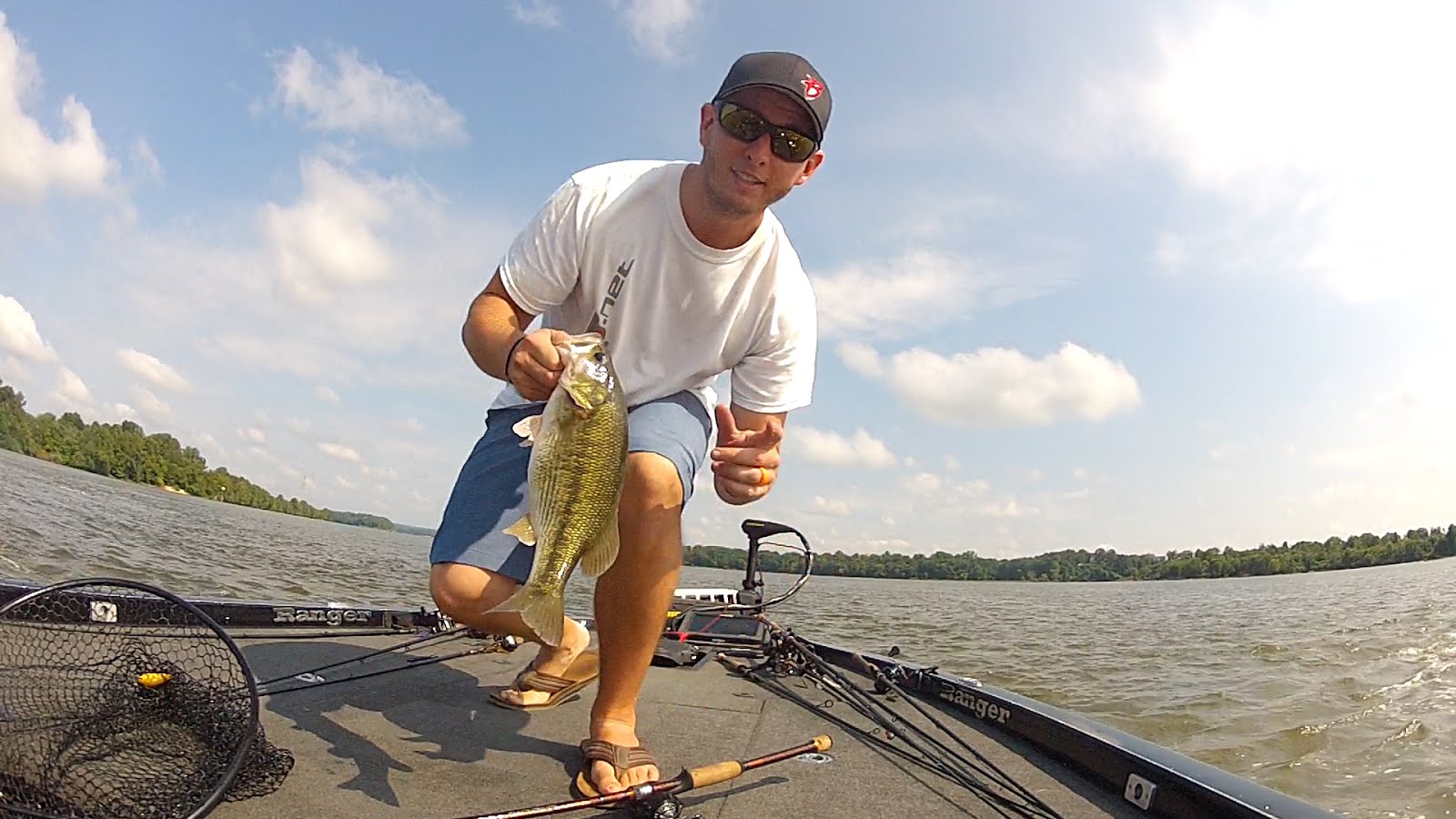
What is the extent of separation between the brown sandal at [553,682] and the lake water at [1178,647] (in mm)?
3023

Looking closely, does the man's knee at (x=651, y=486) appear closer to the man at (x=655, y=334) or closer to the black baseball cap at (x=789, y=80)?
the man at (x=655, y=334)

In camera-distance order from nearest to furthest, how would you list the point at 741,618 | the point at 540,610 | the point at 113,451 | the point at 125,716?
the point at 540,610 < the point at 125,716 < the point at 741,618 < the point at 113,451

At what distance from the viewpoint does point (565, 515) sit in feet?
7.84

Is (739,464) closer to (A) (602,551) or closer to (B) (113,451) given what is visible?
(A) (602,551)

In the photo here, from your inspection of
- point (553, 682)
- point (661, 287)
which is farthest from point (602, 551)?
point (553, 682)

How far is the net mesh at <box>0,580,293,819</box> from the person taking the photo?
204 cm

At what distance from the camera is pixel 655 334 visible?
312cm

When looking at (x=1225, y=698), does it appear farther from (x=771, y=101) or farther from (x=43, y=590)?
(x=43, y=590)

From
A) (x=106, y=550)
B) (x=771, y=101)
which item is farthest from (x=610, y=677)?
(x=106, y=550)

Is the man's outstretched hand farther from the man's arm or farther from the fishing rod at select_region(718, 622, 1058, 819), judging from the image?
the fishing rod at select_region(718, 622, 1058, 819)

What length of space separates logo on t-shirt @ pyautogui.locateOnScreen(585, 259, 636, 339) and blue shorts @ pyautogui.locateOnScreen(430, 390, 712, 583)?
336mm

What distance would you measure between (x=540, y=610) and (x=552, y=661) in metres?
1.23

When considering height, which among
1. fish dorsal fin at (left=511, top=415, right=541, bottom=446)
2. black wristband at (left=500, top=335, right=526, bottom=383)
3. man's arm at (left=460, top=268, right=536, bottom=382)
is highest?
man's arm at (left=460, top=268, right=536, bottom=382)

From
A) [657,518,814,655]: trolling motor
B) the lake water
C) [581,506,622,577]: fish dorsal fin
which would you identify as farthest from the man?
the lake water
